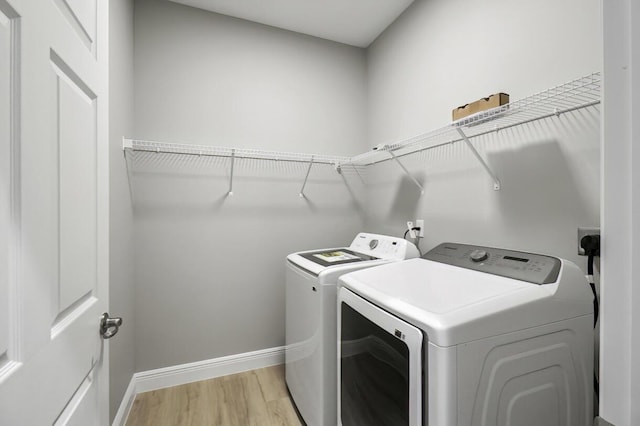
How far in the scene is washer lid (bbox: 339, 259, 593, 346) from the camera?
785mm

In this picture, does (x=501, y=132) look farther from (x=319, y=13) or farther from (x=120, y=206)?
(x=120, y=206)

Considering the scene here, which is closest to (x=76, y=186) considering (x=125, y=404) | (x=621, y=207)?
(x=621, y=207)

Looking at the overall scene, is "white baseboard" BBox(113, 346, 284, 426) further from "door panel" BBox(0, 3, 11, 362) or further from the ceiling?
the ceiling

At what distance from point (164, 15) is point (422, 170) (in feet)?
7.04

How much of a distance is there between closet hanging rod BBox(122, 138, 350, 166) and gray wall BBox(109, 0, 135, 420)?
0.38ft

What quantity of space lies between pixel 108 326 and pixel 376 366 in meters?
0.94

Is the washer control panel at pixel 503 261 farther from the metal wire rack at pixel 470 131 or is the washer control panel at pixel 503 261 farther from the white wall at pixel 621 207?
the white wall at pixel 621 207

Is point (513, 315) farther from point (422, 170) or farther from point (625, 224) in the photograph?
point (422, 170)

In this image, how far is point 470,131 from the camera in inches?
62.1

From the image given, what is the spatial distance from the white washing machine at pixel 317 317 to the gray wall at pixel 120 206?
0.98 metres

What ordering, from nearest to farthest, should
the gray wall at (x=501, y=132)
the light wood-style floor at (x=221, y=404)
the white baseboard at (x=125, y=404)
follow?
1. the gray wall at (x=501, y=132)
2. the white baseboard at (x=125, y=404)
3. the light wood-style floor at (x=221, y=404)

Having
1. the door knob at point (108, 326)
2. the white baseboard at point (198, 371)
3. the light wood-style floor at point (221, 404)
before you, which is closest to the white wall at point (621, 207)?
the door knob at point (108, 326)

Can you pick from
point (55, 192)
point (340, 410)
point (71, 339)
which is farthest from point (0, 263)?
point (340, 410)

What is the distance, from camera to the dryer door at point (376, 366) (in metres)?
0.84
